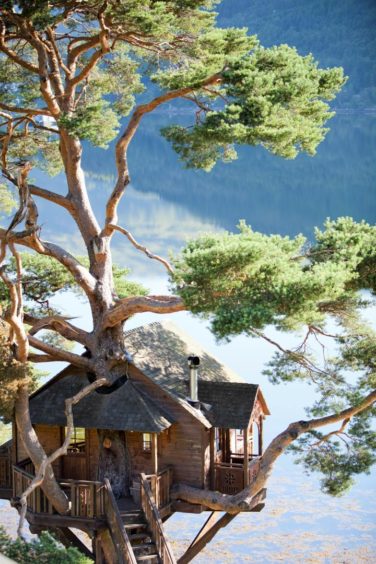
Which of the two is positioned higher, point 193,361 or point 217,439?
point 193,361

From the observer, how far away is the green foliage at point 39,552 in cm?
1011

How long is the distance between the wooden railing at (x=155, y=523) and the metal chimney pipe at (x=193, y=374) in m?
1.38

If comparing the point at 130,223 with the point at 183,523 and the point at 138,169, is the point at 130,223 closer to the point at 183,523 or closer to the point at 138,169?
the point at 138,169

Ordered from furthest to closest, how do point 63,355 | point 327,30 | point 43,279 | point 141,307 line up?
1. point 327,30
2. point 43,279
3. point 63,355
4. point 141,307

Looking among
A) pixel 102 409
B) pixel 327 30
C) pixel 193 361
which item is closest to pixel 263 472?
A: pixel 193 361

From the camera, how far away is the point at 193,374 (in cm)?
1373

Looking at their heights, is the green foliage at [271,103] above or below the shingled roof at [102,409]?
above

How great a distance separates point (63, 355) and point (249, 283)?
3.50 meters

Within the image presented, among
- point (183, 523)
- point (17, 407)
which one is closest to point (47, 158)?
point (17, 407)

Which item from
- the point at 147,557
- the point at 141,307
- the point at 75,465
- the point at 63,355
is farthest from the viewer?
the point at 75,465

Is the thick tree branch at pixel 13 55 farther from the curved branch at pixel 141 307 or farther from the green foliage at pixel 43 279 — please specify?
the curved branch at pixel 141 307

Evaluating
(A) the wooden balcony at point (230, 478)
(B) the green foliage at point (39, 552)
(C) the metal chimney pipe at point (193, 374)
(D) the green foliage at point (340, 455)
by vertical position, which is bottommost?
(B) the green foliage at point (39, 552)

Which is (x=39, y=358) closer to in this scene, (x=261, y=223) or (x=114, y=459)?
(x=114, y=459)

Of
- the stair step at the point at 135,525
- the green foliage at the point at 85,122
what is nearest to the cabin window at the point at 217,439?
the stair step at the point at 135,525
